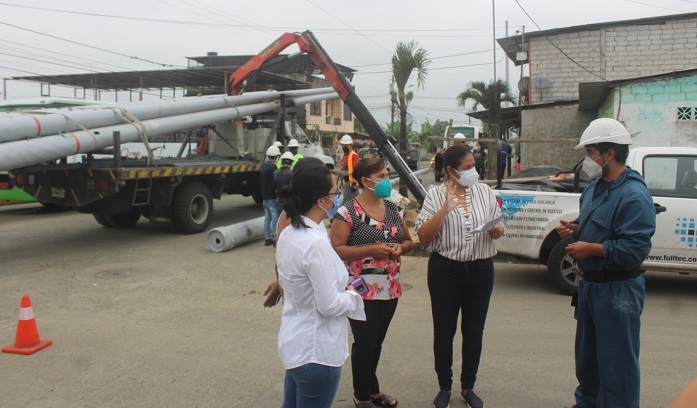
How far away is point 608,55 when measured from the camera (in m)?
18.3

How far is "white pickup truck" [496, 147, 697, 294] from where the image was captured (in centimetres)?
608

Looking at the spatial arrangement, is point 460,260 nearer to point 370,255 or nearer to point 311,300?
point 370,255

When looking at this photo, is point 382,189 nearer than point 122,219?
Yes

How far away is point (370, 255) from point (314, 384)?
113 cm

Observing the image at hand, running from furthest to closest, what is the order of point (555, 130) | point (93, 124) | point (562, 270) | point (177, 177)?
point (555, 130) → point (177, 177) → point (93, 124) → point (562, 270)

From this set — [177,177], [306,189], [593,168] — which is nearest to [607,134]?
[593,168]

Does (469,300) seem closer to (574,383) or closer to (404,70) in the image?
(574,383)

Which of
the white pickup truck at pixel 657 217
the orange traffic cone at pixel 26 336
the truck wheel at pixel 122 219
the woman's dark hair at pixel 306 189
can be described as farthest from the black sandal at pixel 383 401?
the truck wheel at pixel 122 219

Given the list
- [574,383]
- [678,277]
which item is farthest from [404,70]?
[574,383]

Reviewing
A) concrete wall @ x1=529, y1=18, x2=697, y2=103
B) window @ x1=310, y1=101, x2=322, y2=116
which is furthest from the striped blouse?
window @ x1=310, y1=101, x2=322, y2=116

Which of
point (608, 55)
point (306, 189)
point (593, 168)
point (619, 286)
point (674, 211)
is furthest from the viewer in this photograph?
point (608, 55)

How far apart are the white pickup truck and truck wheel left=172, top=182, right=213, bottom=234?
628cm

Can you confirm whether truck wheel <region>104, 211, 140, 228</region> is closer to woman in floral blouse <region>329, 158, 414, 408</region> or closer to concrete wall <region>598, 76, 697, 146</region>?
woman in floral blouse <region>329, 158, 414, 408</region>

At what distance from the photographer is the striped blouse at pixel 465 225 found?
11.8 feet
